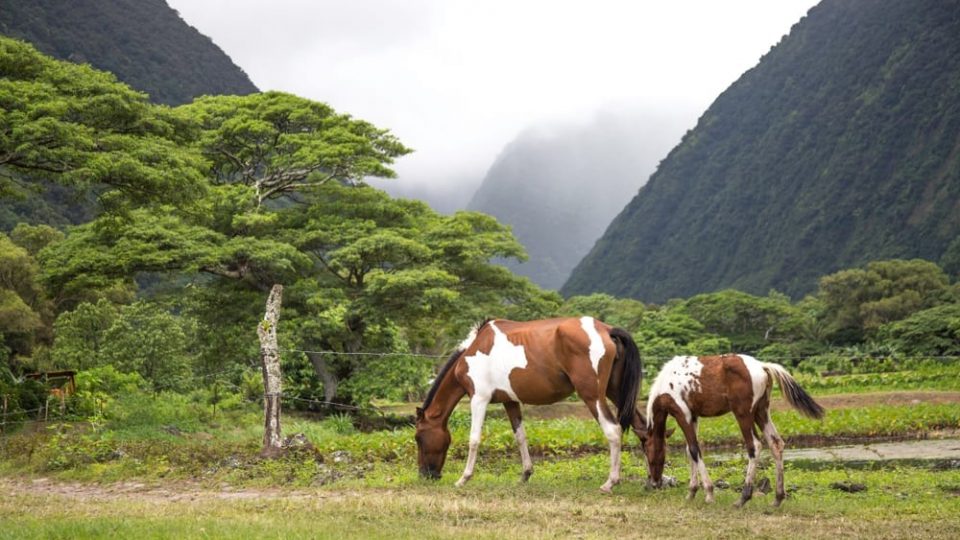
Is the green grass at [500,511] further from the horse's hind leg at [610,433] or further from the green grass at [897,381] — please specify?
the green grass at [897,381]

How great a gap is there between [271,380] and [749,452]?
8.56 m

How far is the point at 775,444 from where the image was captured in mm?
8984

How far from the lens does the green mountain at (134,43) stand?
7694 cm

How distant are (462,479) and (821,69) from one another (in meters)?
149

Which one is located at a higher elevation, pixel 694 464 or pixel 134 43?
pixel 134 43

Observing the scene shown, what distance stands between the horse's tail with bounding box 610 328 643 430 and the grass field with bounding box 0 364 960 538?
90cm

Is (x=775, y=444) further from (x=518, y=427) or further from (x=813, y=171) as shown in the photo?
(x=813, y=171)

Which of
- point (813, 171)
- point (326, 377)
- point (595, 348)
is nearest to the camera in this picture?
point (595, 348)

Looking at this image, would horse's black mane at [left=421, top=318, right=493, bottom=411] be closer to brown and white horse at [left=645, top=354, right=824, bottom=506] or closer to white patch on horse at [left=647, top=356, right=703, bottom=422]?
white patch on horse at [left=647, top=356, right=703, bottom=422]

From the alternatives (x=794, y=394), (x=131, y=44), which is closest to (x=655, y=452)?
(x=794, y=394)

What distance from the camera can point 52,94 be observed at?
1229 cm

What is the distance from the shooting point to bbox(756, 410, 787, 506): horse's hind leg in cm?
858

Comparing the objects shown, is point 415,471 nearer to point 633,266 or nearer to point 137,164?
point 137,164

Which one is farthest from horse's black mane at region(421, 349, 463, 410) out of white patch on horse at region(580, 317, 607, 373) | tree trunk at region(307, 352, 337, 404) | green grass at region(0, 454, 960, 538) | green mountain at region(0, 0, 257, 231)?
green mountain at region(0, 0, 257, 231)
